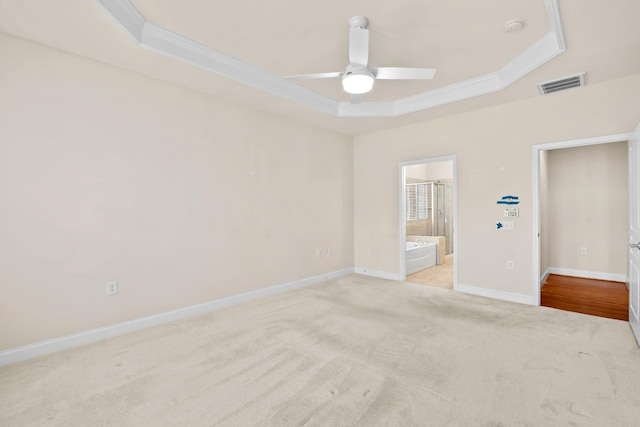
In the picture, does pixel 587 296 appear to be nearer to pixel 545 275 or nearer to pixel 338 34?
pixel 545 275

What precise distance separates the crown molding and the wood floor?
281cm

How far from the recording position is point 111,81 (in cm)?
297

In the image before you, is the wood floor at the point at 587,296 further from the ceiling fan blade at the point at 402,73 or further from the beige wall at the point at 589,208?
the ceiling fan blade at the point at 402,73

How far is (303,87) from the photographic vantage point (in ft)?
12.7

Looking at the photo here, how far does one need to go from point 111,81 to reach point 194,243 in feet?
5.93

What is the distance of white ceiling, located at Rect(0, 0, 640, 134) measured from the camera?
90.2 inches

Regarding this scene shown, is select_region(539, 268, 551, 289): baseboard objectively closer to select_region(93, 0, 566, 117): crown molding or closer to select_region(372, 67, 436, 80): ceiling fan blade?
select_region(93, 0, 566, 117): crown molding

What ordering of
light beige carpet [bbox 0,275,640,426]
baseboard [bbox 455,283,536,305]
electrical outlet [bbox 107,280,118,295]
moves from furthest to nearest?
1. baseboard [bbox 455,283,536,305]
2. electrical outlet [bbox 107,280,118,295]
3. light beige carpet [bbox 0,275,640,426]

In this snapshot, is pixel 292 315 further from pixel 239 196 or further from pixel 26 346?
pixel 26 346

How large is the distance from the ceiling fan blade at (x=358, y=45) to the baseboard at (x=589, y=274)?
5594mm

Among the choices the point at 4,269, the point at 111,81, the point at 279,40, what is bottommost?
the point at 4,269

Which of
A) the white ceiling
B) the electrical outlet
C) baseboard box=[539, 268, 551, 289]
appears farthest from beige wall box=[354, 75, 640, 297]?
the electrical outlet

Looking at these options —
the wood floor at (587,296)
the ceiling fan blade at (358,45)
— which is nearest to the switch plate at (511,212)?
the wood floor at (587,296)

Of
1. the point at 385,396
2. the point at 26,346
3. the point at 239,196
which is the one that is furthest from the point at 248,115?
the point at 385,396
